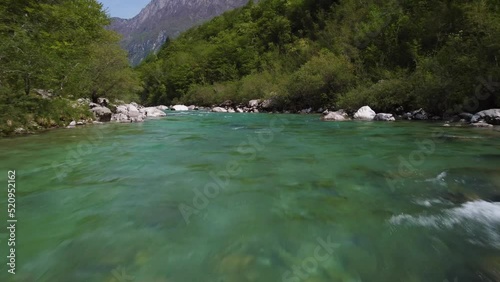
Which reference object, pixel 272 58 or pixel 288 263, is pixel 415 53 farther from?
pixel 272 58

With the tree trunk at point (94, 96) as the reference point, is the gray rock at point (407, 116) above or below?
below

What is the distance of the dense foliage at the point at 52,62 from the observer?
13501 mm

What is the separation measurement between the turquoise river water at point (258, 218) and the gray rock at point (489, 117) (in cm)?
735

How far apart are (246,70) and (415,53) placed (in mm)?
43984

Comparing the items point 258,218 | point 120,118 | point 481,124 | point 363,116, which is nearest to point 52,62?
point 120,118

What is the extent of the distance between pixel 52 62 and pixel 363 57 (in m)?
29.5

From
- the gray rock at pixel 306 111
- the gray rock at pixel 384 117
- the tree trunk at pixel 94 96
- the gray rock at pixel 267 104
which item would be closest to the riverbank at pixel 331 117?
the gray rock at pixel 384 117

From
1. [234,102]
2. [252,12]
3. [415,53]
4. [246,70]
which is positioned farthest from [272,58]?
[415,53]

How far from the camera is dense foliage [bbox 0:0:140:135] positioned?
13.5 m

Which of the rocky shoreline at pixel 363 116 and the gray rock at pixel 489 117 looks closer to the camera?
the gray rock at pixel 489 117

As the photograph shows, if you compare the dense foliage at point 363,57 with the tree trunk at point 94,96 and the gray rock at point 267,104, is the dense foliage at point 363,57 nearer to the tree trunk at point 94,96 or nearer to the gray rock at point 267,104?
the gray rock at point 267,104

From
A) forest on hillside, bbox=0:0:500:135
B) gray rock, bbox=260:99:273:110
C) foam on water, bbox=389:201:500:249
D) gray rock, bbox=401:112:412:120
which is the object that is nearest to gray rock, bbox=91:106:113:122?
forest on hillside, bbox=0:0:500:135

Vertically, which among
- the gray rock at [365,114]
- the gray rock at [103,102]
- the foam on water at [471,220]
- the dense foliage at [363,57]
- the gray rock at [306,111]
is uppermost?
the dense foliage at [363,57]

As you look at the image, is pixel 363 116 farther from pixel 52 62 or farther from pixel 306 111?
pixel 52 62
